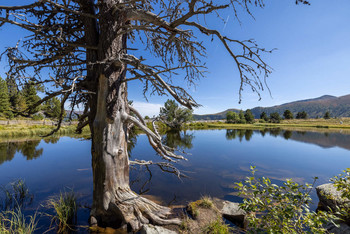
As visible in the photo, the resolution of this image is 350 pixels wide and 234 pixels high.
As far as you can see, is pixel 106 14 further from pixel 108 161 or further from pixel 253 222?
pixel 253 222

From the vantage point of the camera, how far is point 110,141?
141 inches

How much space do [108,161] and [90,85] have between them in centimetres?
198

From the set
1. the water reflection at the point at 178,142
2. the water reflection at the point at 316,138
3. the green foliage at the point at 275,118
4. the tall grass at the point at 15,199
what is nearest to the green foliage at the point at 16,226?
the tall grass at the point at 15,199

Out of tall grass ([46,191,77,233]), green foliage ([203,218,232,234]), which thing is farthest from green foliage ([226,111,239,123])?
tall grass ([46,191,77,233])

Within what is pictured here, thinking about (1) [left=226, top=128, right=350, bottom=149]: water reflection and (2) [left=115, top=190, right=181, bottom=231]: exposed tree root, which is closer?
(2) [left=115, top=190, right=181, bottom=231]: exposed tree root

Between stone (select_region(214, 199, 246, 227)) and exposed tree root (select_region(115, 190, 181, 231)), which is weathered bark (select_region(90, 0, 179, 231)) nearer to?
exposed tree root (select_region(115, 190, 181, 231))

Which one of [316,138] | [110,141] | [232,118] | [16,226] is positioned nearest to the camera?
[16,226]

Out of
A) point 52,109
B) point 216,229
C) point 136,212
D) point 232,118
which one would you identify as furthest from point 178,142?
point 232,118

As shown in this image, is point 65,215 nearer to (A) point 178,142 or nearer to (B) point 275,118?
(A) point 178,142

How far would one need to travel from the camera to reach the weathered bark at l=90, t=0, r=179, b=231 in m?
3.54

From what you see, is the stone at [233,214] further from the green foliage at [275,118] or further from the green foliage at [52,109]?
the green foliage at [275,118]

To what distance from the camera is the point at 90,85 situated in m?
3.80

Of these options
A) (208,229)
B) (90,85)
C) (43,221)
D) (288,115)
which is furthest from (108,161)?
(288,115)

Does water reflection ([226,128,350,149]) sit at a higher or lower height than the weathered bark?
lower
